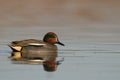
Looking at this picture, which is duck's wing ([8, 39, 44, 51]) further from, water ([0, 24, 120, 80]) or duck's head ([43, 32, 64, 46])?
duck's head ([43, 32, 64, 46])

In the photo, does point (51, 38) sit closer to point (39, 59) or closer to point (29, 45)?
point (29, 45)

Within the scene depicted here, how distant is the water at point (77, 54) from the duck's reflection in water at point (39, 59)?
123mm

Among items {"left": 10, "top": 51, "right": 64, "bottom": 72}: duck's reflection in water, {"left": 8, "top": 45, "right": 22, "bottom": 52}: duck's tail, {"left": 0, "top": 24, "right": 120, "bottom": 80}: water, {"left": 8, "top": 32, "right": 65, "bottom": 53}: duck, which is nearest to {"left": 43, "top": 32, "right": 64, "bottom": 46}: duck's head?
{"left": 0, "top": 24, "right": 120, "bottom": 80}: water

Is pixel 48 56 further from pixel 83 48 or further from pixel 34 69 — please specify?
pixel 34 69

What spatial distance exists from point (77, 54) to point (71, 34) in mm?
3184

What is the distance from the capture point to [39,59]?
14.1 meters

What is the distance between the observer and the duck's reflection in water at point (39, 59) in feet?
43.8

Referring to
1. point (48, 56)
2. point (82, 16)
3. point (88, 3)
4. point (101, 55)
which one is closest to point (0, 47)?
point (48, 56)

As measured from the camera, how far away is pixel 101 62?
1357 centimetres

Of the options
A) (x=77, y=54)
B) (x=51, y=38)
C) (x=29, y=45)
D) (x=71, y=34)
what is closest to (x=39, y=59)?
(x=77, y=54)

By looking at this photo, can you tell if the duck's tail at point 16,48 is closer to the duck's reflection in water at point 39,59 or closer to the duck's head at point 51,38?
the duck's reflection in water at point 39,59

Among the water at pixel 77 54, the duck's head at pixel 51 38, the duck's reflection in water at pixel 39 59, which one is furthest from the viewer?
the duck's head at pixel 51 38

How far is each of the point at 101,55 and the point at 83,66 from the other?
1.47m

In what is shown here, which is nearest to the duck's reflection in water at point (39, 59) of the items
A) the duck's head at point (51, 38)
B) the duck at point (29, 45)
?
the duck at point (29, 45)
